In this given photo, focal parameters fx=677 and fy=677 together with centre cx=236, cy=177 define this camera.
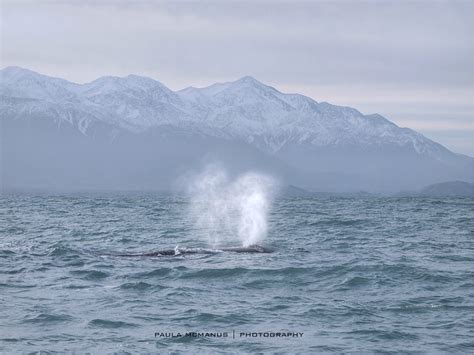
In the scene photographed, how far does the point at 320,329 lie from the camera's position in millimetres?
23609

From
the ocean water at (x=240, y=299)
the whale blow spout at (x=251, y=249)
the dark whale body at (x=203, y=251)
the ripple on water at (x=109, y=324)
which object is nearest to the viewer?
the ocean water at (x=240, y=299)

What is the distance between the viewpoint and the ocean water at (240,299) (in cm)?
2217

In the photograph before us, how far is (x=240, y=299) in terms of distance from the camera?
28281mm

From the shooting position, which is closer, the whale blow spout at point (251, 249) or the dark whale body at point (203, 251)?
the dark whale body at point (203, 251)

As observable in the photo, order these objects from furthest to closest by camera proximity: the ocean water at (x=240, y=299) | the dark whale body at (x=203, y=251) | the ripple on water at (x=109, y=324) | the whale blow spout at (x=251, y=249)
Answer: the whale blow spout at (x=251, y=249) → the dark whale body at (x=203, y=251) → the ripple on water at (x=109, y=324) → the ocean water at (x=240, y=299)

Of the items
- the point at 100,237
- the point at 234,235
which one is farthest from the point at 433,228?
the point at 100,237

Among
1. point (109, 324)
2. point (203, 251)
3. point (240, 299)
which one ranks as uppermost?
point (203, 251)

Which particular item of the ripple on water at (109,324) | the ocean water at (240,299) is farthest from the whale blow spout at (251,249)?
the ripple on water at (109,324)

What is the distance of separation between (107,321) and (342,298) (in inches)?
400

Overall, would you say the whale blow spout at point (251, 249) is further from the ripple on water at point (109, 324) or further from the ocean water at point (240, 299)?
the ripple on water at point (109, 324)

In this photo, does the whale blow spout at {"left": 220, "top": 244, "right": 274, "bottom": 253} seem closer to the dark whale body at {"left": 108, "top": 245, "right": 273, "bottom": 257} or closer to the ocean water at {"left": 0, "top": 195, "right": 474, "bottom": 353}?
the dark whale body at {"left": 108, "top": 245, "right": 273, "bottom": 257}

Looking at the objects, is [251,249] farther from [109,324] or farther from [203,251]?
[109,324]

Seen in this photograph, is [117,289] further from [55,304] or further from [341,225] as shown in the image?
[341,225]

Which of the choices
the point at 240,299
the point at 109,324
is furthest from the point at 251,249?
the point at 109,324
